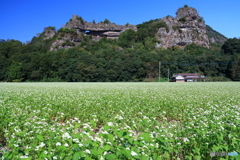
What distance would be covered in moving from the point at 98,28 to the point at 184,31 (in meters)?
56.4

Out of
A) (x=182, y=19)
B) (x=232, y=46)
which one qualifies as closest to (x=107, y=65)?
(x=232, y=46)

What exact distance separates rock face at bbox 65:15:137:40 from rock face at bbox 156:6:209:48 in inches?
1025

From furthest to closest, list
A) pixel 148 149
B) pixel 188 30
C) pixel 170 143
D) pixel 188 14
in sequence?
pixel 188 14 < pixel 188 30 < pixel 170 143 < pixel 148 149

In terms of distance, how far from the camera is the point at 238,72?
83.6m

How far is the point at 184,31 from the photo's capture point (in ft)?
408

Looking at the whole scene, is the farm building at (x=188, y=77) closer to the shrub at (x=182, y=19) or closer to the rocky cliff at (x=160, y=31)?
the rocky cliff at (x=160, y=31)

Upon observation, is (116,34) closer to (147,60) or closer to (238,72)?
(147,60)

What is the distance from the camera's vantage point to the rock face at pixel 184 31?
118562 millimetres

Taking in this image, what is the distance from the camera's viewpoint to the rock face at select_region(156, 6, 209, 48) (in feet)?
389

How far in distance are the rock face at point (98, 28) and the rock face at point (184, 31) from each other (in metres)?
26.0

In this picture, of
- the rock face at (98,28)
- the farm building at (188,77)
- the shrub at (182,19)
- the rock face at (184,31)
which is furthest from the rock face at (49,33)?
the shrub at (182,19)

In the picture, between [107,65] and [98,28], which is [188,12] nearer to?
[98,28]

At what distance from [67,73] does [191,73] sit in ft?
184

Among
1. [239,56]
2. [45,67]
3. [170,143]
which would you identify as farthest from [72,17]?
[170,143]
